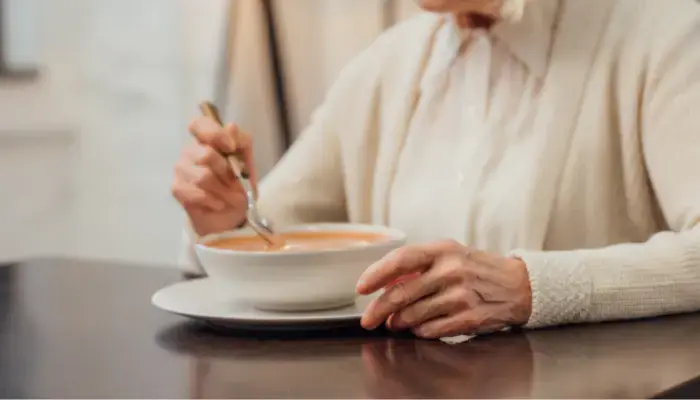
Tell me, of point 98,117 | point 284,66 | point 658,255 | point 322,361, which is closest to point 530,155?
point 658,255

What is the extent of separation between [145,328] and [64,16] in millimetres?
1834

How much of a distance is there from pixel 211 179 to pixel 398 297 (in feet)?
1.48

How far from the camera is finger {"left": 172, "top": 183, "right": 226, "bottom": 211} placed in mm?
1179

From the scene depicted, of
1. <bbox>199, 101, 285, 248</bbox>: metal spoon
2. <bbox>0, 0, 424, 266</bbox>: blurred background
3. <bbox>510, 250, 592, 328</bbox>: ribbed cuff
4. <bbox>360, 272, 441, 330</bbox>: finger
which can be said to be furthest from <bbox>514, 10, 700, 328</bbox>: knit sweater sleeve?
<bbox>0, 0, 424, 266</bbox>: blurred background

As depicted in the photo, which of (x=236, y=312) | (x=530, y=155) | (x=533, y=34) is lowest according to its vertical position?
(x=236, y=312)

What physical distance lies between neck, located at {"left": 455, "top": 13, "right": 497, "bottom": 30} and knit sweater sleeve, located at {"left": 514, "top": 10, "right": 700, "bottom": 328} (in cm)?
24

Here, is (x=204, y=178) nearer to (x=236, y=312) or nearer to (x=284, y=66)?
(x=236, y=312)

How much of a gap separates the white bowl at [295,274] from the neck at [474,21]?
0.50 meters

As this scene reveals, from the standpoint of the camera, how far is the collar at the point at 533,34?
1.19m

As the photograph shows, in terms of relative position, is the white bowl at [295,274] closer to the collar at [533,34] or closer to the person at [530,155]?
the person at [530,155]

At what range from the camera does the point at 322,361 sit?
0.72 meters

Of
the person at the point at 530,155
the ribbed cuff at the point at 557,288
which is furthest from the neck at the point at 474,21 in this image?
the ribbed cuff at the point at 557,288

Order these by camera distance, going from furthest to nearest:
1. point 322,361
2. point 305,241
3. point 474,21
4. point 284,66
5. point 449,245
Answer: point 284,66, point 474,21, point 305,241, point 449,245, point 322,361

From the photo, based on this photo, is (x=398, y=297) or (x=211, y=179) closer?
(x=398, y=297)
